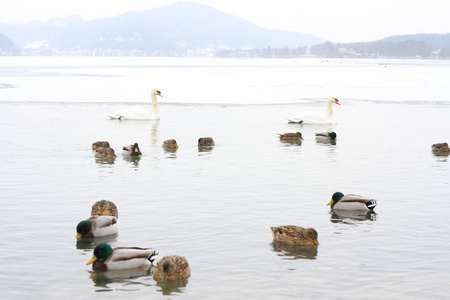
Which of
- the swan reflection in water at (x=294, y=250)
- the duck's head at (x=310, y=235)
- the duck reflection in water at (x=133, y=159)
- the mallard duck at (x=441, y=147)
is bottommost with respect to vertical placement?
the mallard duck at (x=441, y=147)

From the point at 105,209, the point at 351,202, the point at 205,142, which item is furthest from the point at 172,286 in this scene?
the point at 205,142

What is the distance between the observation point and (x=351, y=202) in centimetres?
1423

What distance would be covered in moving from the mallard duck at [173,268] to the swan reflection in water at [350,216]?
446 cm

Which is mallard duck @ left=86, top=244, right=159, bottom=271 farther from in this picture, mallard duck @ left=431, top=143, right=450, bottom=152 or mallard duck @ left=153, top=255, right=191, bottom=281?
mallard duck @ left=431, top=143, right=450, bottom=152

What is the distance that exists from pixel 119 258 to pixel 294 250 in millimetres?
3048

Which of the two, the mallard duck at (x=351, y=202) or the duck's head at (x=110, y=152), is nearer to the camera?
the mallard duck at (x=351, y=202)

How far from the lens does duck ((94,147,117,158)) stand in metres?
20.8

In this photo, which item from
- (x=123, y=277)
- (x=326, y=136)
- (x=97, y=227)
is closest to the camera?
(x=123, y=277)

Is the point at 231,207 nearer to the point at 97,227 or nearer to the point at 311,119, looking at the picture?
the point at 97,227

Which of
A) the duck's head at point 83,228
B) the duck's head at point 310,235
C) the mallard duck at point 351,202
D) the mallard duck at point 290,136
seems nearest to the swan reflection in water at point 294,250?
the duck's head at point 310,235

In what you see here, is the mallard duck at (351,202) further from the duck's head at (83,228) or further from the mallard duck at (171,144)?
the mallard duck at (171,144)

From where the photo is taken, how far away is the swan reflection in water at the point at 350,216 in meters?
13.6

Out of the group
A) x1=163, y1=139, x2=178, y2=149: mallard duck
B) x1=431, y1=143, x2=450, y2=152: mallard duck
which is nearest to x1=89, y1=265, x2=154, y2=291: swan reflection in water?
x1=163, y1=139, x2=178, y2=149: mallard duck

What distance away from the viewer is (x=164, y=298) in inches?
367
